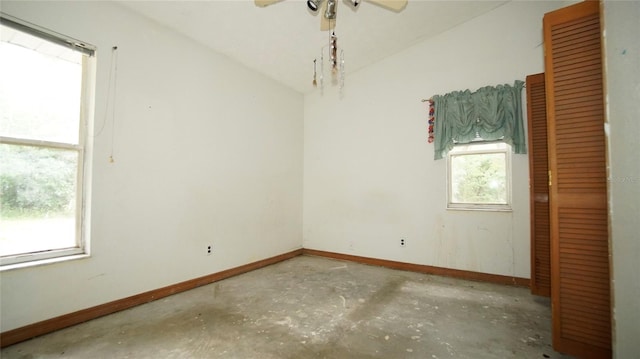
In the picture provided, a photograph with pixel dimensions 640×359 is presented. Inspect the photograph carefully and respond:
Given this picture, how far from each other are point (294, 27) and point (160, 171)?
2251mm

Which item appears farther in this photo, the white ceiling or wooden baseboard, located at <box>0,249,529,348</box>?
the white ceiling

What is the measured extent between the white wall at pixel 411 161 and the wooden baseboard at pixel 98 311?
197 centimetres

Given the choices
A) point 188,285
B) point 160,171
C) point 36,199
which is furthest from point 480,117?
point 36,199

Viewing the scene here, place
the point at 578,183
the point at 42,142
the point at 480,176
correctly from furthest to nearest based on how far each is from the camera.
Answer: the point at 480,176, the point at 42,142, the point at 578,183

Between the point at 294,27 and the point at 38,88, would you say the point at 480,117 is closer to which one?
the point at 294,27

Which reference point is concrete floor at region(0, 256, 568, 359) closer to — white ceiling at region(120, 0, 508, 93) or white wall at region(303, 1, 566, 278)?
white wall at region(303, 1, 566, 278)

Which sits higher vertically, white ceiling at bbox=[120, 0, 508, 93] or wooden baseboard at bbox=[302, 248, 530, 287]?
white ceiling at bbox=[120, 0, 508, 93]

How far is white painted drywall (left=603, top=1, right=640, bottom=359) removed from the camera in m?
1.34

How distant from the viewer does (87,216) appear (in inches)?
90.2

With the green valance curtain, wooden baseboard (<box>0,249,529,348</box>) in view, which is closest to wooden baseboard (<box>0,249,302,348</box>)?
wooden baseboard (<box>0,249,529,348</box>)

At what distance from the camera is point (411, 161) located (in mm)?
3855

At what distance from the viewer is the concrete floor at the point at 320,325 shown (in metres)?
1.83

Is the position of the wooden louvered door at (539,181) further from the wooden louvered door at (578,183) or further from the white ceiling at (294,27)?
the white ceiling at (294,27)

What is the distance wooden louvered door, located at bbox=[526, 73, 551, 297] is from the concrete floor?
0.39 meters
